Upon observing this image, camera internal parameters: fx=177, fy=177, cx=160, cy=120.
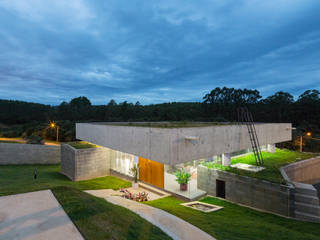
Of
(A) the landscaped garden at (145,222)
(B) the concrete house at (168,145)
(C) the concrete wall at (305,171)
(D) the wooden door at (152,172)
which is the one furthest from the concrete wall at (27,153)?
(C) the concrete wall at (305,171)


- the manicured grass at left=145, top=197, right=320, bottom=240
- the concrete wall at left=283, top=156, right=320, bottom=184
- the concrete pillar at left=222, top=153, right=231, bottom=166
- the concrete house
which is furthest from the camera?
the concrete wall at left=283, top=156, right=320, bottom=184

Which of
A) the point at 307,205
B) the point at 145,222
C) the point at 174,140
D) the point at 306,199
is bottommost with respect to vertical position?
the point at 307,205

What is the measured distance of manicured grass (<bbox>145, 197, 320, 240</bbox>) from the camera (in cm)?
570

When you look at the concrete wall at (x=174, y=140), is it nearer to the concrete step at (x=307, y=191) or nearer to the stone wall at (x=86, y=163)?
the stone wall at (x=86, y=163)

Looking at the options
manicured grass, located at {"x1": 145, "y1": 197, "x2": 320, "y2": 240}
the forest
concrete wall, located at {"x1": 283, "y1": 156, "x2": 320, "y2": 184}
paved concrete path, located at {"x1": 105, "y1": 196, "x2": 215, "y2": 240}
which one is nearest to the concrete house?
manicured grass, located at {"x1": 145, "y1": 197, "x2": 320, "y2": 240}

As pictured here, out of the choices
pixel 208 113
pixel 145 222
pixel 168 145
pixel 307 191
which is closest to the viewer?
pixel 145 222

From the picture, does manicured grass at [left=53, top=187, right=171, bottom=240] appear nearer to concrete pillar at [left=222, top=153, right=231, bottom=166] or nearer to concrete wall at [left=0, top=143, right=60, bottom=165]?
concrete pillar at [left=222, top=153, right=231, bottom=166]

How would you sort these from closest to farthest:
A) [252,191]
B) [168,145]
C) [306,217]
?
[306,217]
[168,145]
[252,191]

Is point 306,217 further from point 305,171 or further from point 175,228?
point 305,171

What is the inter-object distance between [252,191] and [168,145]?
206 inches

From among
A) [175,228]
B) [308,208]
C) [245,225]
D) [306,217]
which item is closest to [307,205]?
[308,208]

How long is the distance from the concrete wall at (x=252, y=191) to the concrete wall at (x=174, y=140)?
1.59m

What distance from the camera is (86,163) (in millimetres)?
13711

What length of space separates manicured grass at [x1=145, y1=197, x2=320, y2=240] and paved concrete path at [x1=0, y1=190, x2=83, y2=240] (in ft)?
13.6
